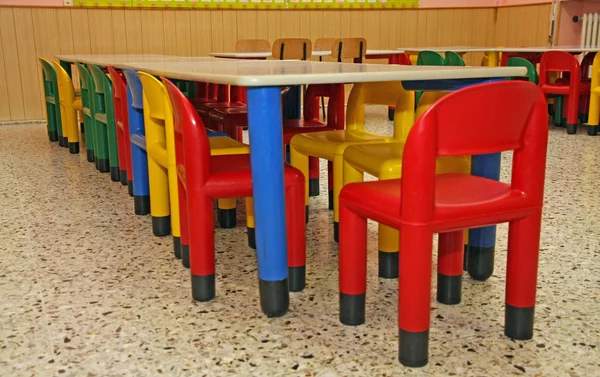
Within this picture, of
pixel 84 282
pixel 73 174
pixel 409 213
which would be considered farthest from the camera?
pixel 73 174

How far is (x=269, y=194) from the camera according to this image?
170 cm

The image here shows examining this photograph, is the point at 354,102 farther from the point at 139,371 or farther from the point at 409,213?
the point at 139,371

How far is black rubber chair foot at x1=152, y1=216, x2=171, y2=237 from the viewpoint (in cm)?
256

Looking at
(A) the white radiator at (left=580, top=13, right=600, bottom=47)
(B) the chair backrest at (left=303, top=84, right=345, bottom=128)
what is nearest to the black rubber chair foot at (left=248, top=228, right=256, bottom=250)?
(B) the chair backrest at (left=303, top=84, right=345, bottom=128)

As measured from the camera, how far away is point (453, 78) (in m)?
1.76

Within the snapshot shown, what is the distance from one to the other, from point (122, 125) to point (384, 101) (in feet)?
4.52

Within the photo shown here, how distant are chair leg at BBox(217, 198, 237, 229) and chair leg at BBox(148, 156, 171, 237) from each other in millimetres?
215

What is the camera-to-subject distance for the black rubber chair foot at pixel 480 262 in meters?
2.01

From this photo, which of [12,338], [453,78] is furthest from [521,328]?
[12,338]

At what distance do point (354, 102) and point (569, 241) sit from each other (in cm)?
94

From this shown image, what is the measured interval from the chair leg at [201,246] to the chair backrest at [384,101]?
774mm

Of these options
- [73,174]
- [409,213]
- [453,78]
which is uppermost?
[453,78]

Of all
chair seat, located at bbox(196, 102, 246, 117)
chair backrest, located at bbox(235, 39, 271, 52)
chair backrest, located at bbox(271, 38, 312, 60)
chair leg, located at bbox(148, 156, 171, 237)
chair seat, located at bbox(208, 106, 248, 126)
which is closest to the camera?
chair leg, located at bbox(148, 156, 171, 237)

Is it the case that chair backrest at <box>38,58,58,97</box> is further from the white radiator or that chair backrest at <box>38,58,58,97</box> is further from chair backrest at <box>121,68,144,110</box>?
the white radiator
